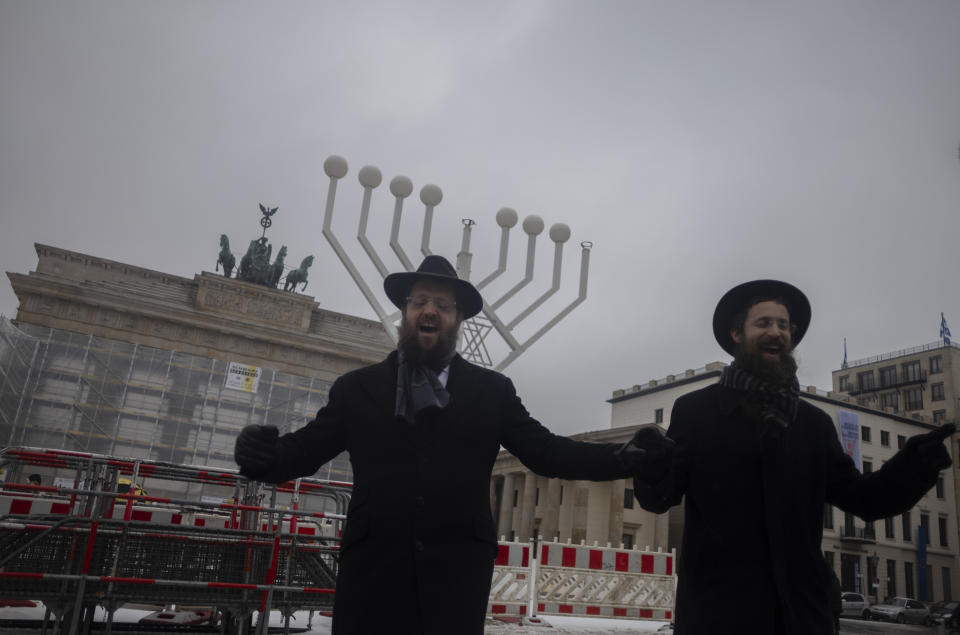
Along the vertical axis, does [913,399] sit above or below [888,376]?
below

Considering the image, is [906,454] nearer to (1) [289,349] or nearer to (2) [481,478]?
(2) [481,478]

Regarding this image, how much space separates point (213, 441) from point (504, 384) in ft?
95.2

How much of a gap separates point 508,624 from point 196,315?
25.6 metres

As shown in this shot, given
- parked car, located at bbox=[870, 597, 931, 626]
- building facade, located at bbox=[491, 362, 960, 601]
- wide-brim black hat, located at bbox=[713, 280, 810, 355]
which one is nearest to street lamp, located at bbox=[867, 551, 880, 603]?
building facade, located at bbox=[491, 362, 960, 601]

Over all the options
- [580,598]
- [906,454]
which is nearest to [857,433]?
[580,598]

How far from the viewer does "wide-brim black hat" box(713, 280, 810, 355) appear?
2.68 meters

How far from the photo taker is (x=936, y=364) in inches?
1954

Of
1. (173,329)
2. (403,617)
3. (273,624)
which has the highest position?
(173,329)

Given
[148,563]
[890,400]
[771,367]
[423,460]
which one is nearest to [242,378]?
[148,563]

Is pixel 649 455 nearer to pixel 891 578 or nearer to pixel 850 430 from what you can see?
pixel 850 430

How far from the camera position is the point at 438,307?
9.07 feet

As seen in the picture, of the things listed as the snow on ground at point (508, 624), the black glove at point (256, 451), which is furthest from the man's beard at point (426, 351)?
the snow on ground at point (508, 624)

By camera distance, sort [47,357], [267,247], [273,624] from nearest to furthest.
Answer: [273,624] < [47,357] < [267,247]

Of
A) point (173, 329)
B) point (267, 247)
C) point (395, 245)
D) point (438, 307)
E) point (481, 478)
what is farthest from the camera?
point (267, 247)
